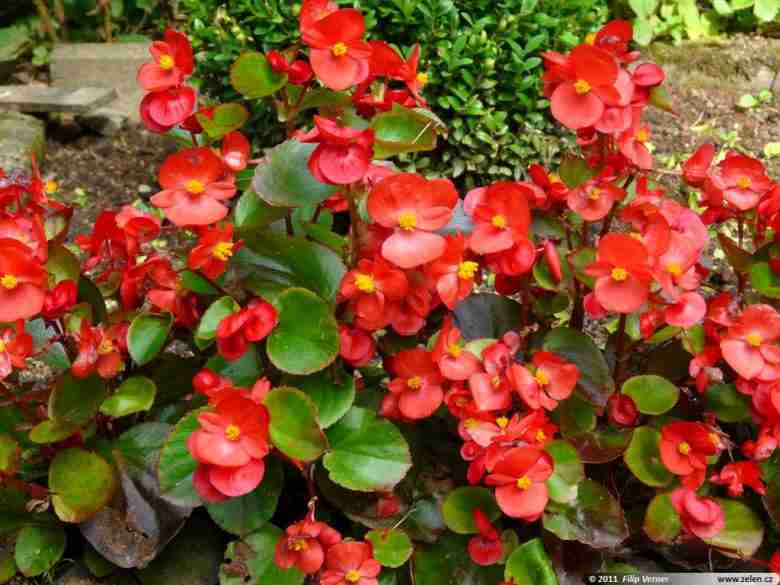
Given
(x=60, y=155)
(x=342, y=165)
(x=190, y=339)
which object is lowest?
(x=60, y=155)

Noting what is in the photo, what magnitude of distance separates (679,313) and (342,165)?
0.48 m

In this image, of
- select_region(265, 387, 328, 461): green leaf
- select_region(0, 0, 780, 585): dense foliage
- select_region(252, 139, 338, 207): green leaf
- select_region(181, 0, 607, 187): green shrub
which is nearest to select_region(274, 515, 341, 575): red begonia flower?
select_region(0, 0, 780, 585): dense foliage

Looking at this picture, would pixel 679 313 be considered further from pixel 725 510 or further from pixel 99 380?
pixel 99 380

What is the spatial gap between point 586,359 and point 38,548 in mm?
884

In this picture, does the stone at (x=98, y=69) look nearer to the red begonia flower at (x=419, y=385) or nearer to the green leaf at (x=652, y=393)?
the red begonia flower at (x=419, y=385)

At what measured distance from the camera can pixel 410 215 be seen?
3.75ft

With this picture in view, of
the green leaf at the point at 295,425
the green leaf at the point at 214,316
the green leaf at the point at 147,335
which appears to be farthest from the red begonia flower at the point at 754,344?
the green leaf at the point at 147,335

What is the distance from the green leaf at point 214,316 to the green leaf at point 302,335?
0.06 m

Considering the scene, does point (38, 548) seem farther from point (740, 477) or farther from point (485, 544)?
point (740, 477)

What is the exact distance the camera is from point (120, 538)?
4.44ft

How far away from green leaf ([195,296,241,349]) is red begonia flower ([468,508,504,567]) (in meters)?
0.45

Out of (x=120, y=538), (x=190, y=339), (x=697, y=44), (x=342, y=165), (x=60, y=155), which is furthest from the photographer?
(x=697, y=44)

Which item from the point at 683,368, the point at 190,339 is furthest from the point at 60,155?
the point at 683,368

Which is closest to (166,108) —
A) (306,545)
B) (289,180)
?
(289,180)
